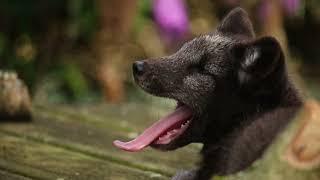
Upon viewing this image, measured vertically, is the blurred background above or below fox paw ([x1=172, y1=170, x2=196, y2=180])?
above

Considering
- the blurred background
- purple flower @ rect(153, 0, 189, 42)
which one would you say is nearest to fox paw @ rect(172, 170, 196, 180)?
the blurred background

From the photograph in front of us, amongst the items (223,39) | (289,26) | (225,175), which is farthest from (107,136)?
(289,26)

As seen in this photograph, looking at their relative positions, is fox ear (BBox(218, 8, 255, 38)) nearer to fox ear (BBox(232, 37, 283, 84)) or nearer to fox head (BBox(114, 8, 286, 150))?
fox head (BBox(114, 8, 286, 150))

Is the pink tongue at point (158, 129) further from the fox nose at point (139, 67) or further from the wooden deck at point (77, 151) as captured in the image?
the wooden deck at point (77, 151)

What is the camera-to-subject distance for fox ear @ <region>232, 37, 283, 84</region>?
1914 mm

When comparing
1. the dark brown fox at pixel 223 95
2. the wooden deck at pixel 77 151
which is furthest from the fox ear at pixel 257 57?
the wooden deck at pixel 77 151

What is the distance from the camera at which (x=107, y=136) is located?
10.5 ft

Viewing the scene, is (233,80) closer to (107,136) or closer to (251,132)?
(251,132)

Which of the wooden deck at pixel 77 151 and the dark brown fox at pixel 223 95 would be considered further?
the wooden deck at pixel 77 151

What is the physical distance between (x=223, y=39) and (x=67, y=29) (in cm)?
271

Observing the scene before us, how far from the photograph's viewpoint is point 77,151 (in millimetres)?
2879

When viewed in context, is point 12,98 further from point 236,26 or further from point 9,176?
point 236,26

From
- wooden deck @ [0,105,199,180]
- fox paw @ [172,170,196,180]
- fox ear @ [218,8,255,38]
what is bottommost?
fox paw @ [172,170,196,180]

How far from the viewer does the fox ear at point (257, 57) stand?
1914 mm
